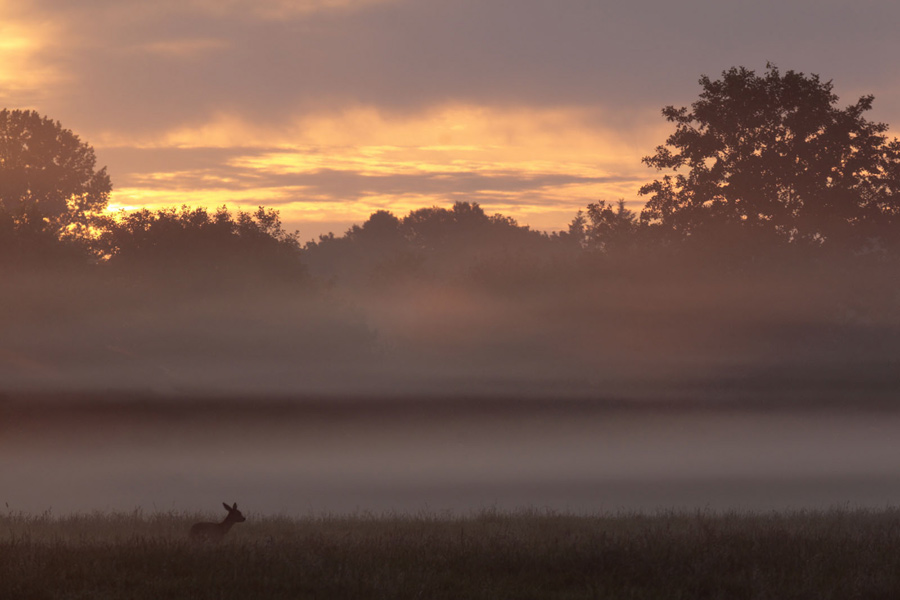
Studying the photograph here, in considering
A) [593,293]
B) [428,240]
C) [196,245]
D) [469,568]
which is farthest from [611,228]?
[428,240]

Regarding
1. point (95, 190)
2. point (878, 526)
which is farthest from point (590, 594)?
point (95, 190)

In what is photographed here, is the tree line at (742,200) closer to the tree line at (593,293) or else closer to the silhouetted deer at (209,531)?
the tree line at (593,293)

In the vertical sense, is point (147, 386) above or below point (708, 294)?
below

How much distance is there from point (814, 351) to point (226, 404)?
36.3 m

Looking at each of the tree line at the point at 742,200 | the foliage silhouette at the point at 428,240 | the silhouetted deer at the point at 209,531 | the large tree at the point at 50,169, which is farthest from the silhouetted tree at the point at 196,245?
the foliage silhouette at the point at 428,240

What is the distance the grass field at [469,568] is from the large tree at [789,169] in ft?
135

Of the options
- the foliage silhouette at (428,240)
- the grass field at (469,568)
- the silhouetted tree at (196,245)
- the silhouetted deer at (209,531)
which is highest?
the foliage silhouette at (428,240)

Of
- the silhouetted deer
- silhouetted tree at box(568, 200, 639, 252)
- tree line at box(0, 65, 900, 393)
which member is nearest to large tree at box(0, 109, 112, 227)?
tree line at box(0, 65, 900, 393)

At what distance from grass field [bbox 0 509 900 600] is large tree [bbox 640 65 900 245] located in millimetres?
41290

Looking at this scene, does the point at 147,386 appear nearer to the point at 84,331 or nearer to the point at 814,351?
the point at 84,331

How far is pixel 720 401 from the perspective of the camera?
59.4m

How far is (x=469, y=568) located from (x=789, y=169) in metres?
47.5

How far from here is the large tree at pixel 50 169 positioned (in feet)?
293

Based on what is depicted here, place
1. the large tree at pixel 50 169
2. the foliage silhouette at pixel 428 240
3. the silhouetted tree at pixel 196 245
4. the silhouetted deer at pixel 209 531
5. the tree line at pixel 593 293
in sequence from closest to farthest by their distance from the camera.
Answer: the silhouetted deer at pixel 209 531
the tree line at pixel 593 293
the silhouetted tree at pixel 196 245
the large tree at pixel 50 169
the foliage silhouette at pixel 428 240
